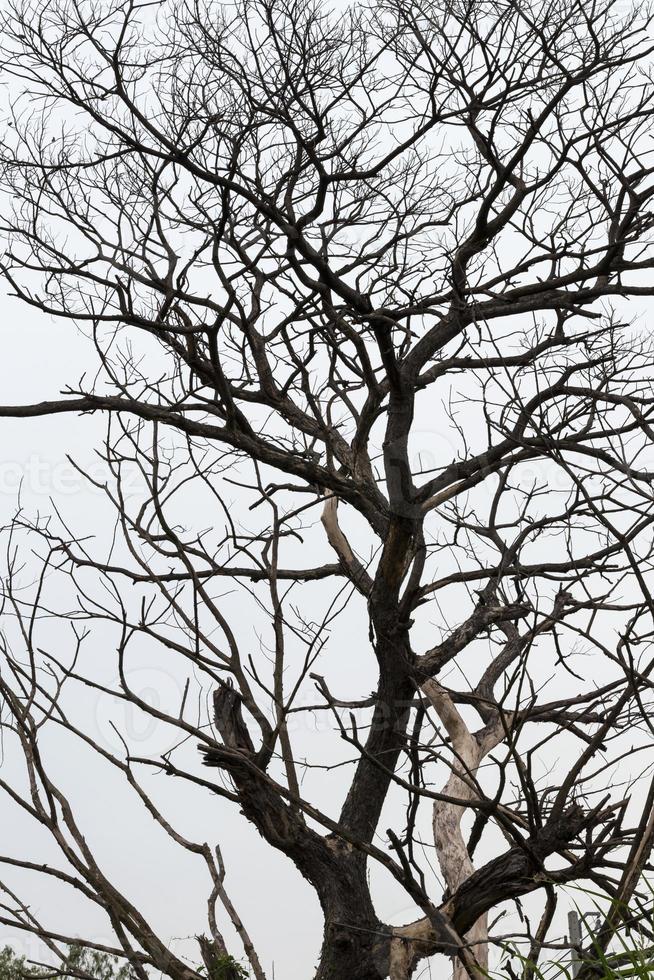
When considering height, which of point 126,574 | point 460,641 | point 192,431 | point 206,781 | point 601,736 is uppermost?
point 192,431

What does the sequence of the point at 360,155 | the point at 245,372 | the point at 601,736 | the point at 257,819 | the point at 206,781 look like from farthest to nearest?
the point at 245,372 < the point at 360,155 < the point at 257,819 < the point at 206,781 < the point at 601,736

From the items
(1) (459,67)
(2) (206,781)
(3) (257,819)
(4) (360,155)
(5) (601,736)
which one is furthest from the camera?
(4) (360,155)

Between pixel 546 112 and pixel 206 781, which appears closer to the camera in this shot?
pixel 206 781

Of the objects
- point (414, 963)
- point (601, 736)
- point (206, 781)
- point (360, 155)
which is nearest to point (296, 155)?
point (360, 155)

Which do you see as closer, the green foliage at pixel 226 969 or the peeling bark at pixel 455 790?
the green foliage at pixel 226 969

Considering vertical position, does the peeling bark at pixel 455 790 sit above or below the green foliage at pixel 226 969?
above

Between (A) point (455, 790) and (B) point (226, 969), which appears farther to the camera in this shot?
(A) point (455, 790)

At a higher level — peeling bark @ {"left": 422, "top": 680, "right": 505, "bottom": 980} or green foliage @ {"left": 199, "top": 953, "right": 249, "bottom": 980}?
peeling bark @ {"left": 422, "top": 680, "right": 505, "bottom": 980}

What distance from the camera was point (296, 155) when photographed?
3434mm

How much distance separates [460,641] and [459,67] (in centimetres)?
185

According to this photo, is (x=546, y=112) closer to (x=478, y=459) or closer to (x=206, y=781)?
(x=478, y=459)

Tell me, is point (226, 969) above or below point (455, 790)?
below

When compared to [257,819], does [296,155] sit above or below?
above

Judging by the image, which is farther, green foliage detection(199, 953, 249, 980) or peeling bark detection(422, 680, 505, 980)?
peeling bark detection(422, 680, 505, 980)
